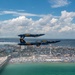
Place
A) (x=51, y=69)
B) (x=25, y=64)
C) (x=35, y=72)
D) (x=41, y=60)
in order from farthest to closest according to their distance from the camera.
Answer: (x=41, y=60), (x=25, y=64), (x=51, y=69), (x=35, y=72)

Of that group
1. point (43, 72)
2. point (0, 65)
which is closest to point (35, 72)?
point (43, 72)

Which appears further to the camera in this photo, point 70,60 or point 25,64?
point 70,60

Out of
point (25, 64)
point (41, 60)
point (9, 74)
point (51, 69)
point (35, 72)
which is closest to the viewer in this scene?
point (9, 74)

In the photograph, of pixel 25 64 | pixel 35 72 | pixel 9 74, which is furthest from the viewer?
pixel 25 64

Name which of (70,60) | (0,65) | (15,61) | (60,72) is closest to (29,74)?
(60,72)

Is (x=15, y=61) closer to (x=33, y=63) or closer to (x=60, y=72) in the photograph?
(x=33, y=63)

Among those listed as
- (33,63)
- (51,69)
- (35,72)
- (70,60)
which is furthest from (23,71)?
(70,60)

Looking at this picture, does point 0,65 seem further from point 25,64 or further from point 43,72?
point 43,72

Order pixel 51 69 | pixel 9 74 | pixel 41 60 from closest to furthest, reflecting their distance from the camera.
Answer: pixel 9 74 < pixel 51 69 < pixel 41 60

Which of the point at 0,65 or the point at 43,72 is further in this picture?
the point at 0,65
